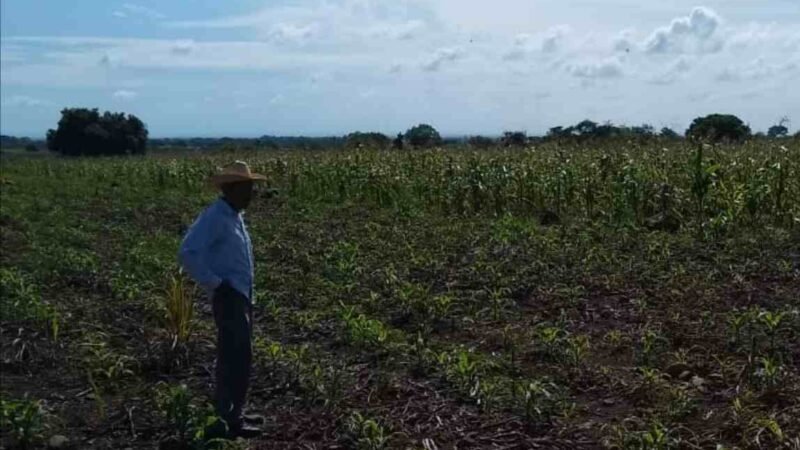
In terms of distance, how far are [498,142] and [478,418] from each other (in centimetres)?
1812

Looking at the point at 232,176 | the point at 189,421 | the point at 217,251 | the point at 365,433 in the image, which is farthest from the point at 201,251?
the point at 365,433

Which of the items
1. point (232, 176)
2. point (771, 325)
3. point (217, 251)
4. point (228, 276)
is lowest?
point (771, 325)

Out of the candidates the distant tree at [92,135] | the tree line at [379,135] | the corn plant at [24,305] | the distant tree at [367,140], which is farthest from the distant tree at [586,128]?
the distant tree at [92,135]

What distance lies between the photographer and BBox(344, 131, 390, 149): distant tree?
23594mm

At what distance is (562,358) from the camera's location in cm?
598

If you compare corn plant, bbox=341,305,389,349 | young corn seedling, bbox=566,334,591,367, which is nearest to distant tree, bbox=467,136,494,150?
corn plant, bbox=341,305,389,349

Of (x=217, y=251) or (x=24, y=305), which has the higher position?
(x=217, y=251)

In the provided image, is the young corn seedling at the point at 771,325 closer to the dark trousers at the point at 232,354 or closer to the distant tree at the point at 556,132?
the dark trousers at the point at 232,354

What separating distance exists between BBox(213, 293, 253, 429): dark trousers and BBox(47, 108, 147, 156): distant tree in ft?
156

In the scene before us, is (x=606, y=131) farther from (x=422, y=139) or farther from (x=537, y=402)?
(x=537, y=402)

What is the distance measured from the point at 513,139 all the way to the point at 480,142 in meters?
1.46

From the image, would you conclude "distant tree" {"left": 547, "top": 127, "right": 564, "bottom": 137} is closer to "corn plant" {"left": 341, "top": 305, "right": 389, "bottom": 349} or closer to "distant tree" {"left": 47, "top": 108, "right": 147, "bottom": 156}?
"corn plant" {"left": 341, "top": 305, "right": 389, "bottom": 349}

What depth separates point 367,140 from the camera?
24.8 metres

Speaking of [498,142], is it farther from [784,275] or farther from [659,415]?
[659,415]
